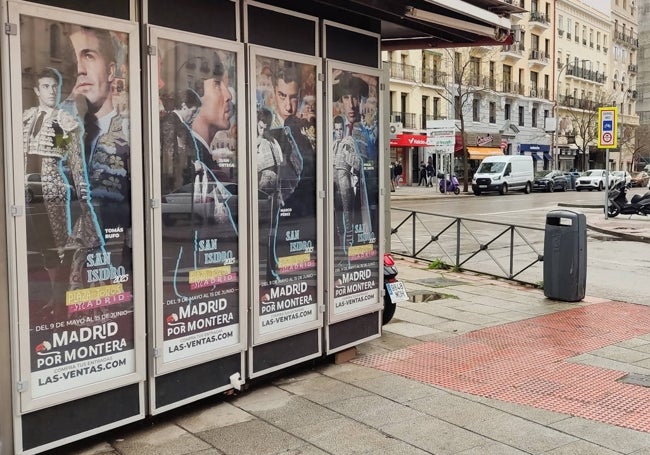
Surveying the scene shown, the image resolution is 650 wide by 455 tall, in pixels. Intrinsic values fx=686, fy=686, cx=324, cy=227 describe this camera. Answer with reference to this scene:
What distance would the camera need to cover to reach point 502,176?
131ft

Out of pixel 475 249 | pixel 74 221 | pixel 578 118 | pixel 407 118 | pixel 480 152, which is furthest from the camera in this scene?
pixel 578 118

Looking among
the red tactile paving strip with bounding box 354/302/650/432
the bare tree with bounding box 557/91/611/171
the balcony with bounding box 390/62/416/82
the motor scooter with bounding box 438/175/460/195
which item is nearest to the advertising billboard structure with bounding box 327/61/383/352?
the red tactile paving strip with bounding box 354/302/650/432

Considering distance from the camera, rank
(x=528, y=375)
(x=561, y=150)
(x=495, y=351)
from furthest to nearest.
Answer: (x=561, y=150) → (x=495, y=351) → (x=528, y=375)

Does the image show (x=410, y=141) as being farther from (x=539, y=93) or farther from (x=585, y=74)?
(x=585, y=74)

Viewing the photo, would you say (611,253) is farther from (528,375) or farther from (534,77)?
(534,77)

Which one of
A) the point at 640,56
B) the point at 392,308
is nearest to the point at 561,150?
the point at 640,56

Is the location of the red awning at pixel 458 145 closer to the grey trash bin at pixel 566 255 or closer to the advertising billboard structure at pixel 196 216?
the grey trash bin at pixel 566 255

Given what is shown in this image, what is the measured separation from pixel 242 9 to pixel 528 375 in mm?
3738

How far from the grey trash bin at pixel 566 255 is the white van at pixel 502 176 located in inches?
1227

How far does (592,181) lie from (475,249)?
35327 mm

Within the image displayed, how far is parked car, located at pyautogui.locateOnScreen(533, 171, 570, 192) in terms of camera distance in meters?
43.8

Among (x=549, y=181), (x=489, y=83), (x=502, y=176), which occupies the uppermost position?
(x=489, y=83)

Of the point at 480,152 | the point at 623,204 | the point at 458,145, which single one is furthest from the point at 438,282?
the point at 480,152

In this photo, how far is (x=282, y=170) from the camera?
→ 540 centimetres
